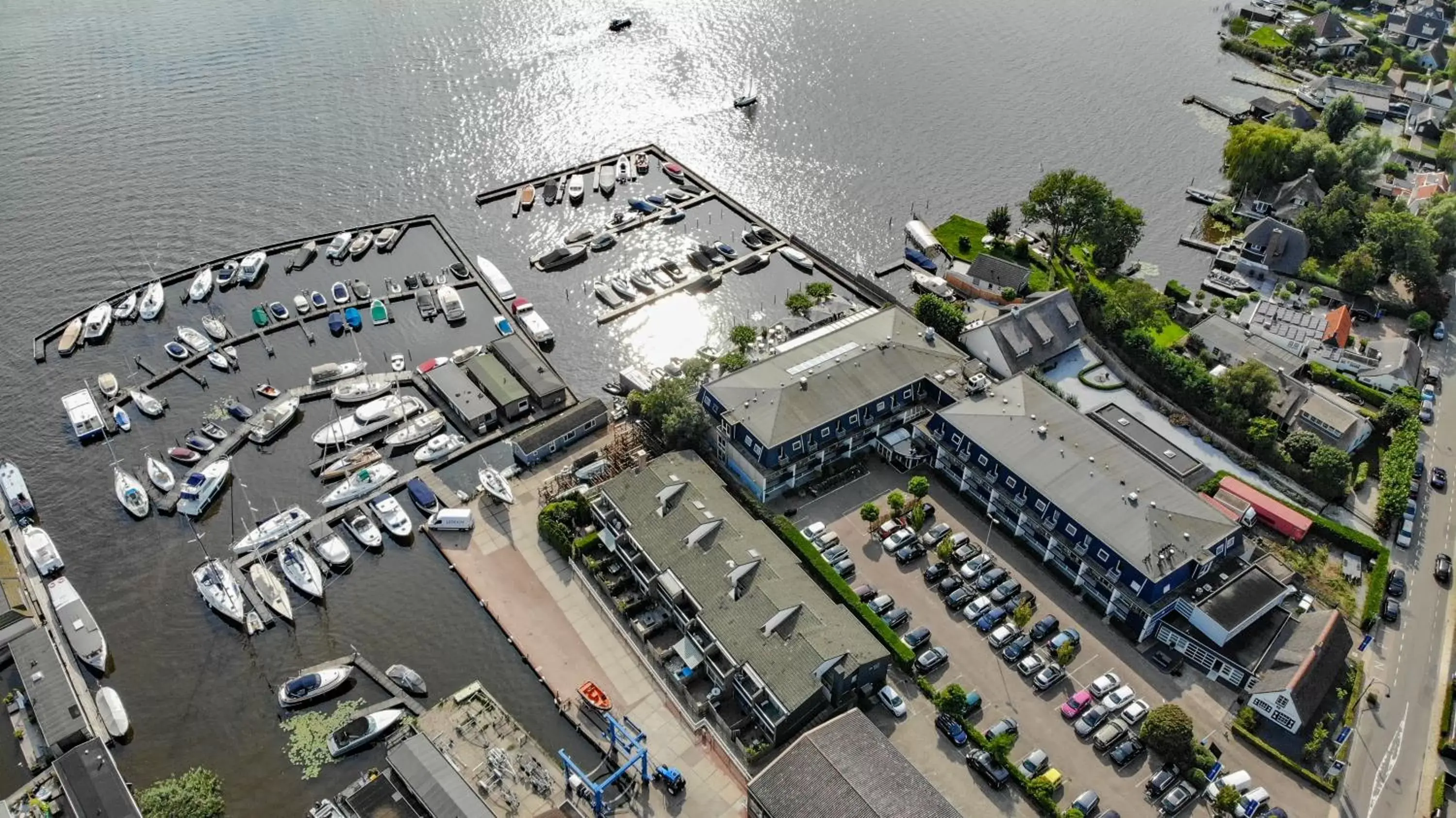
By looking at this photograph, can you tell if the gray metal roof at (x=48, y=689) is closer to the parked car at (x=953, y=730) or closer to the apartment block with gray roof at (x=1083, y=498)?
the parked car at (x=953, y=730)

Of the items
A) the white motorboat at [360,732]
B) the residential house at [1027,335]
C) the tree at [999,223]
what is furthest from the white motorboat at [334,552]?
the tree at [999,223]

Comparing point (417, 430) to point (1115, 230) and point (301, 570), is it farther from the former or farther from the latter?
point (1115, 230)

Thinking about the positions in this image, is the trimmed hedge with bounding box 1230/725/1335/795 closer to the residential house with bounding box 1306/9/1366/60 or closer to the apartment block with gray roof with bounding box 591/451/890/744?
the apartment block with gray roof with bounding box 591/451/890/744

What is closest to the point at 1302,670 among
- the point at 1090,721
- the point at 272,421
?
the point at 1090,721

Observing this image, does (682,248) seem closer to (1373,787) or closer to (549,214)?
(549,214)

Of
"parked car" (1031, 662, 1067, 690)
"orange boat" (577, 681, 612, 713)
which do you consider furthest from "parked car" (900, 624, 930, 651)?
"orange boat" (577, 681, 612, 713)
